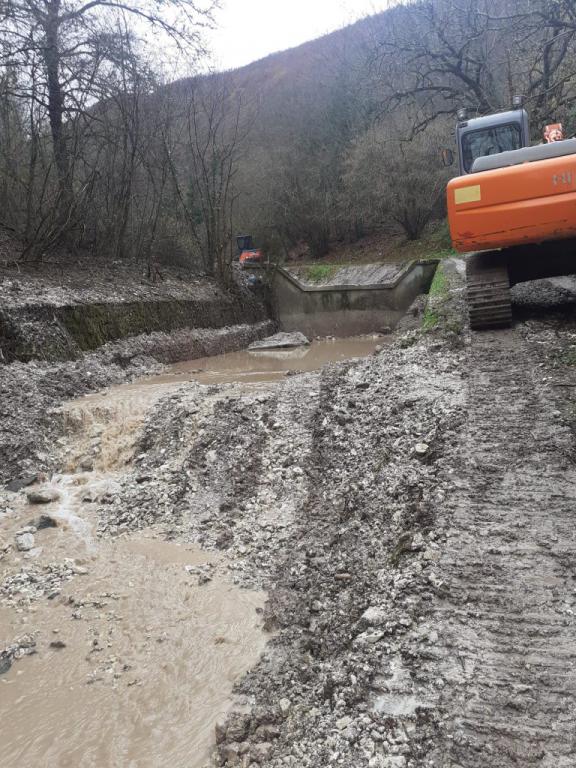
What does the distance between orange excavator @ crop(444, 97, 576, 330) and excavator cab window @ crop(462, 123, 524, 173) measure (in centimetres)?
139

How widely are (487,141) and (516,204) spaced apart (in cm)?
319

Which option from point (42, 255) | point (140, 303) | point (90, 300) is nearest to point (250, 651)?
point (90, 300)

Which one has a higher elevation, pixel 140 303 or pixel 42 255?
pixel 42 255

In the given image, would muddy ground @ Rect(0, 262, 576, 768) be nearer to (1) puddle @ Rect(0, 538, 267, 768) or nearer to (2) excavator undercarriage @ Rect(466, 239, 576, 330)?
(1) puddle @ Rect(0, 538, 267, 768)

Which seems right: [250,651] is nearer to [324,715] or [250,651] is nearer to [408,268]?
[324,715]

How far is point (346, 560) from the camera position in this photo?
4027 millimetres

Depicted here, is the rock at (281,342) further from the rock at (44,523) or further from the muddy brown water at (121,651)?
the rock at (44,523)

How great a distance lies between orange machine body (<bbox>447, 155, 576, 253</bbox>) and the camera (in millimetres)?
6051

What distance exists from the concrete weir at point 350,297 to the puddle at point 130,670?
12868mm

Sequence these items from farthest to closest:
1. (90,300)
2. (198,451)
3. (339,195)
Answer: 1. (339,195)
2. (90,300)
3. (198,451)

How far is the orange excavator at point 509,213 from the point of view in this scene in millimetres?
6070

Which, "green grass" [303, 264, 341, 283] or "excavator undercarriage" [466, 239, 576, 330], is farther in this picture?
"green grass" [303, 264, 341, 283]

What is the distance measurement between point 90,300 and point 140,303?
4.34ft

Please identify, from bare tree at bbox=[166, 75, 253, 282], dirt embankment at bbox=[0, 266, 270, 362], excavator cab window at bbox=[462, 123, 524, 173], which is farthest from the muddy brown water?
bare tree at bbox=[166, 75, 253, 282]
